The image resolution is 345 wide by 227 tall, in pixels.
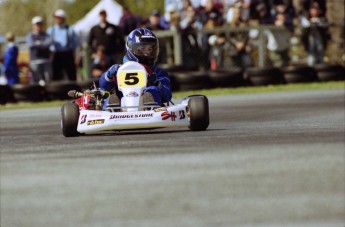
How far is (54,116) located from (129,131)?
398 cm

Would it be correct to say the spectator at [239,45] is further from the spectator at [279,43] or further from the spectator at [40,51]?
the spectator at [40,51]

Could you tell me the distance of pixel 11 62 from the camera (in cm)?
1953

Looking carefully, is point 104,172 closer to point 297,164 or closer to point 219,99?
point 297,164

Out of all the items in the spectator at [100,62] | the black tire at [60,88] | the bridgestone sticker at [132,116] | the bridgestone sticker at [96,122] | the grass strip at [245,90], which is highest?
the spectator at [100,62]

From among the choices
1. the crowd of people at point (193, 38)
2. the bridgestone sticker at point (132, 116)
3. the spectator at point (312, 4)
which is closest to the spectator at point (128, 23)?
the crowd of people at point (193, 38)

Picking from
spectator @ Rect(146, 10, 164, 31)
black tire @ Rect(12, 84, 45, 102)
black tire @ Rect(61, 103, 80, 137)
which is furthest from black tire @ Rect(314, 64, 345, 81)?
black tire @ Rect(61, 103, 80, 137)

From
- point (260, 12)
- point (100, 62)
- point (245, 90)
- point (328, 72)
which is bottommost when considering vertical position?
point (245, 90)

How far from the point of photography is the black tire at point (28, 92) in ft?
58.6

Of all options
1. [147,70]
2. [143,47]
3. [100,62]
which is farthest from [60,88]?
[147,70]

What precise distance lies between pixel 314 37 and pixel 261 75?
2060 millimetres

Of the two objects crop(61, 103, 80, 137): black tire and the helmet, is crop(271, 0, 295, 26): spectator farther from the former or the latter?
crop(61, 103, 80, 137): black tire

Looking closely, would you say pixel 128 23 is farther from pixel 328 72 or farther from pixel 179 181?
pixel 179 181

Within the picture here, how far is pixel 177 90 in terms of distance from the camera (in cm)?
1861

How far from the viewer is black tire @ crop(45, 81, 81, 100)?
17.8 metres
